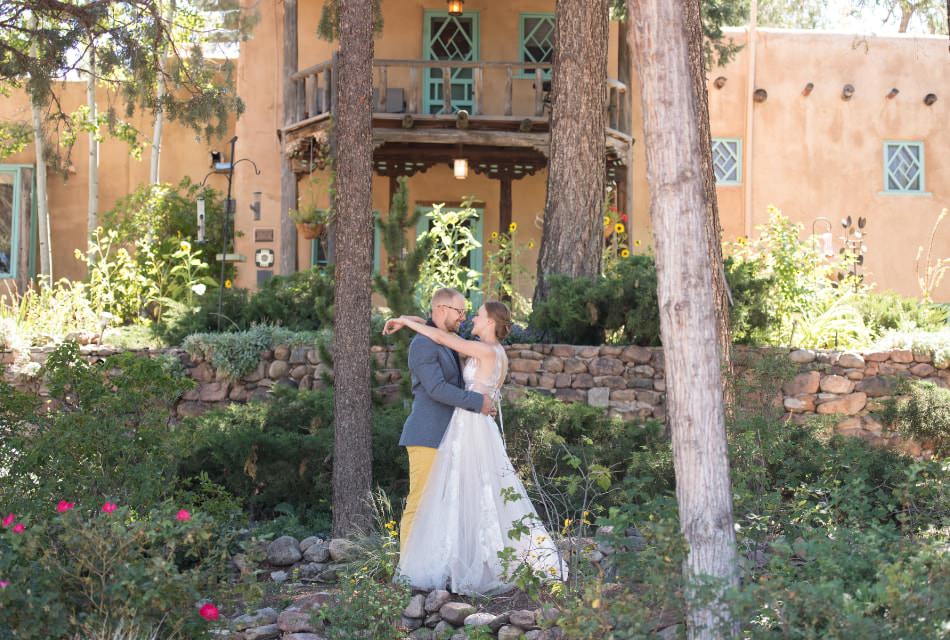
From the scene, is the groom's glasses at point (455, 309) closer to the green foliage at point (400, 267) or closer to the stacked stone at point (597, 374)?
the green foliage at point (400, 267)

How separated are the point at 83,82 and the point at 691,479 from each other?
1510cm

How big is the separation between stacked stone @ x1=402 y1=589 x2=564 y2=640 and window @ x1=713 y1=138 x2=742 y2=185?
12653 millimetres

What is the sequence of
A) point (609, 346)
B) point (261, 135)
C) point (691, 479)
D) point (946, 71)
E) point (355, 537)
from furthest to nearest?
1. point (946, 71)
2. point (261, 135)
3. point (609, 346)
4. point (355, 537)
5. point (691, 479)

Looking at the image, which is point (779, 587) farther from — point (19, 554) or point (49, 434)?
point (49, 434)

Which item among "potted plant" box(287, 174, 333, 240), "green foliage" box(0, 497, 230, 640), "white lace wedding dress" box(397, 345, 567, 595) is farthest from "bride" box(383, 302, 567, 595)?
"potted plant" box(287, 174, 333, 240)

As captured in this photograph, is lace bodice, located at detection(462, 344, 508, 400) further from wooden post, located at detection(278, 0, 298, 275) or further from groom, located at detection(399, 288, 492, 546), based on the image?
wooden post, located at detection(278, 0, 298, 275)

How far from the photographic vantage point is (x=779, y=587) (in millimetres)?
4223

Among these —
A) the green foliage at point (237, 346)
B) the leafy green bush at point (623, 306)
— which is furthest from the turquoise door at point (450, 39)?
the leafy green bush at point (623, 306)

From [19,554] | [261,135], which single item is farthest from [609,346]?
[261,135]

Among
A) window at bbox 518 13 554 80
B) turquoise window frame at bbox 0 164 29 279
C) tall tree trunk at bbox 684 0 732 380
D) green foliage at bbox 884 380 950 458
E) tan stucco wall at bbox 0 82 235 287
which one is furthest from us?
tan stucco wall at bbox 0 82 235 287

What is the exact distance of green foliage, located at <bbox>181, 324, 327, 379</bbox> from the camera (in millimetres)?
11133

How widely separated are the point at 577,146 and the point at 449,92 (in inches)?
129

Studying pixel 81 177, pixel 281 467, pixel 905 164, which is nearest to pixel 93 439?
pixel 281 467

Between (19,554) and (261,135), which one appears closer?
(19,554)
